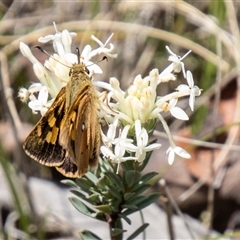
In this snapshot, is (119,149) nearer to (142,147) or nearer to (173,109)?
(142,147)

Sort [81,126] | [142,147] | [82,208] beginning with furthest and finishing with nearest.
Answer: [82,208], [81,126], [142,147]

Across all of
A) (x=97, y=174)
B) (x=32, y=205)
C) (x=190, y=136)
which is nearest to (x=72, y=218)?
(x=32, y=205)

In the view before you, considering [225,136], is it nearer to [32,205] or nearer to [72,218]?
[72,218]

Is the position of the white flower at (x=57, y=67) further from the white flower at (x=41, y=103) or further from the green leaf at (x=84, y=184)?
the green leaf at (x=84, y=184)

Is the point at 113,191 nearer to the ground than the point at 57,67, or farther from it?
nearer to the ground

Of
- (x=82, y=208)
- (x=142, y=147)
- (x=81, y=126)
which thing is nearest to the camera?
(x=142, y=147)

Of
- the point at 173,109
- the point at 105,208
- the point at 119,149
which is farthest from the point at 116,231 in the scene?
the point at 173,109
